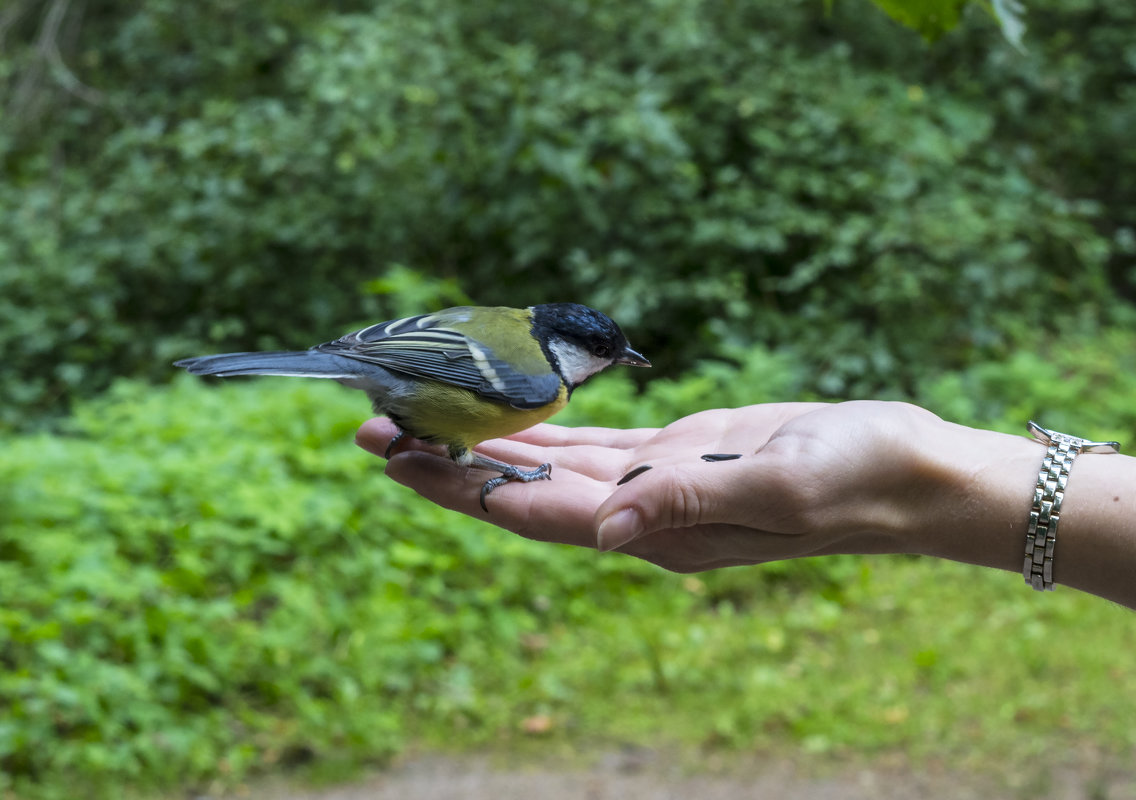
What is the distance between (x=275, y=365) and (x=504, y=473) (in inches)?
25.5

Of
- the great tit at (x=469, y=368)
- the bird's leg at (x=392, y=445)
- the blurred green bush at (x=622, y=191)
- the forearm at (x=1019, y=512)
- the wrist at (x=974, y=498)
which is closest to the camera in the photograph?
the forearm at (x=1019, y=512)

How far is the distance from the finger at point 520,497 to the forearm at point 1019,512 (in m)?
0.77

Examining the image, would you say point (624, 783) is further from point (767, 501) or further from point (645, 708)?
point (767, 501)

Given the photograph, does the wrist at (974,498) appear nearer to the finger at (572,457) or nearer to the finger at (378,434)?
the finger at (572,457)

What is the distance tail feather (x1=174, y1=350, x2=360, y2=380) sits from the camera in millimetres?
2361

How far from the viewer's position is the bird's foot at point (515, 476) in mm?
2588

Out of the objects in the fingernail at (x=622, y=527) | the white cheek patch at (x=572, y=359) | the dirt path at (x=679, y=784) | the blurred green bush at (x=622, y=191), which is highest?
the fingernail at (x=622, y=527)

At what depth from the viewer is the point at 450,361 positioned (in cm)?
277

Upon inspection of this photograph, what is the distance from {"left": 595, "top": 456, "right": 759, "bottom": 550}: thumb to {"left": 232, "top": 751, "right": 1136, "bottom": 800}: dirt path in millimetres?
2230

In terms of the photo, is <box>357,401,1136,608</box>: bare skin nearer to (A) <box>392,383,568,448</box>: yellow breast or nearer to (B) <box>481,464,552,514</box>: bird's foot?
(B) <box>481,464,552,514</box>: bird's foot

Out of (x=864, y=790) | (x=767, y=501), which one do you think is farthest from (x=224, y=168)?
(x=767, y=501)

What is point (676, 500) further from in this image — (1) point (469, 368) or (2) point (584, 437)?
(2) point (584, 437)

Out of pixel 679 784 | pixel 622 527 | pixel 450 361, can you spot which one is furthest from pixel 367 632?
pixel 622 527

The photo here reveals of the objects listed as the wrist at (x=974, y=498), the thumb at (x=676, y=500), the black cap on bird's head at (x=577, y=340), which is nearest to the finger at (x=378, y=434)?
the black cap on bird's head at (x=577, y=340)
